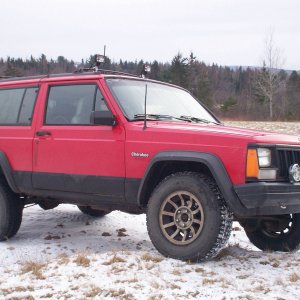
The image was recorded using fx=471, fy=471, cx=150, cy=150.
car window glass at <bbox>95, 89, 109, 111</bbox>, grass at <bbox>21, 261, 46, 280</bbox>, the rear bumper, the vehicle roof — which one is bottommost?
grass at <bbox>21, 261, 46, 280</bbox>

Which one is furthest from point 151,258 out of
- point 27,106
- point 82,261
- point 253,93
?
point 253,93

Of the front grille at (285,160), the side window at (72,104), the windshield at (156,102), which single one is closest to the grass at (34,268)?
the side window at (72,104)

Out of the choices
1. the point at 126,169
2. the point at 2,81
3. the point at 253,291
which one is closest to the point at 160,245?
the point at 126,169

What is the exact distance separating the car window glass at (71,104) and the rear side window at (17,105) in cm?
30

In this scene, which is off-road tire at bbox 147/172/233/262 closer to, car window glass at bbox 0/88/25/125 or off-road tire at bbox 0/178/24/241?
off-road tire at bbox 0/178/24/241

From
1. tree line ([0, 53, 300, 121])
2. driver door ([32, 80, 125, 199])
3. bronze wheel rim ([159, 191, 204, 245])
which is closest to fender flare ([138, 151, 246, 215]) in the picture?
bronze wheel rim ([159, 191, 204, 245])

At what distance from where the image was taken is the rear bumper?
160 inches

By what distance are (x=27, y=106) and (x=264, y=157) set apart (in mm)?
3047

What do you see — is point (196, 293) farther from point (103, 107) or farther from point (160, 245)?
point (103, 107)

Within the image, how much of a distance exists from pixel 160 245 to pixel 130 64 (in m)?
105

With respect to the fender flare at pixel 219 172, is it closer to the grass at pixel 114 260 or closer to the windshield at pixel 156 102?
the windshield at pixel 156 102

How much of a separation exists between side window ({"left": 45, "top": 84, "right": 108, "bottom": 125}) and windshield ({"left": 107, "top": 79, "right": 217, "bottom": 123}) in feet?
0.75

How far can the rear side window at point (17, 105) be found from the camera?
5754 mm

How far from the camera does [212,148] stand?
425 centimetres
